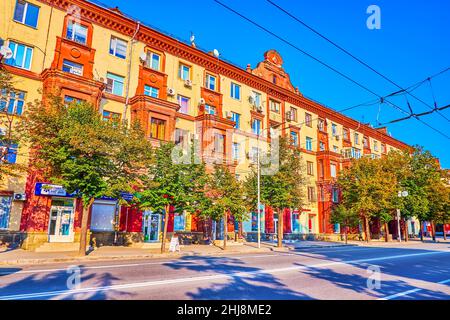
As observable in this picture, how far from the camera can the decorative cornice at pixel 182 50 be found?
2409cm

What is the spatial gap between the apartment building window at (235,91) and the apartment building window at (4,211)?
21267mm

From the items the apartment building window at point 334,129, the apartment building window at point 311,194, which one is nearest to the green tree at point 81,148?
the apartment building window at point 311,194

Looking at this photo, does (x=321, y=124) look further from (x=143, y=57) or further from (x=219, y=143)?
(x=143, y=57)

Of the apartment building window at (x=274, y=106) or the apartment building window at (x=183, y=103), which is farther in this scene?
the apartment building window at (x=274, y=106)

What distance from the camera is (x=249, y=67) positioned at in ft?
122

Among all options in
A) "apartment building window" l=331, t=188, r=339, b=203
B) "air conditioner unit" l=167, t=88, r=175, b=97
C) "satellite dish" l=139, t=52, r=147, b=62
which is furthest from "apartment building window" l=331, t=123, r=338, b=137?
"satellite dish" l=139, t=52, r=147, b=62

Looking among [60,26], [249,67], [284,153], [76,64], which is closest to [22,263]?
[76,64]

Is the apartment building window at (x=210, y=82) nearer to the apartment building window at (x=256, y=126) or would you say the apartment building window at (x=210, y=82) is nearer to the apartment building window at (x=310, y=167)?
the apartment building window at (x=256, y=126)

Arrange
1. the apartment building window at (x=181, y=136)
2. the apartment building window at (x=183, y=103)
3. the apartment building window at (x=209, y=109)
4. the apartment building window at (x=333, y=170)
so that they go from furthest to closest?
1. the apartment building window at (x=333, y=170)
2. the apartment building window at (x=209, y=109)
3. the apartment building window at (x=183, y=103)
4. the apartment building window at (x=181, y=136)

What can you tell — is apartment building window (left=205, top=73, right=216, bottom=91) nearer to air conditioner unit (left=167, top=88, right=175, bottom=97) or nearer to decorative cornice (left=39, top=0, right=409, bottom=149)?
decorative cornice (left=39, top=0, right=409, bottom=149)

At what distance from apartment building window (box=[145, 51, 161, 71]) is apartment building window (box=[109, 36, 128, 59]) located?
2.02 metres

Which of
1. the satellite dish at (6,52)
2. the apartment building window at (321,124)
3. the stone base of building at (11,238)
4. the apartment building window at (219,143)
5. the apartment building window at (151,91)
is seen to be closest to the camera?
the stone base of building at (11,238)

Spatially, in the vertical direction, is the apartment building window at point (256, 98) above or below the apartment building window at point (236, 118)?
above
